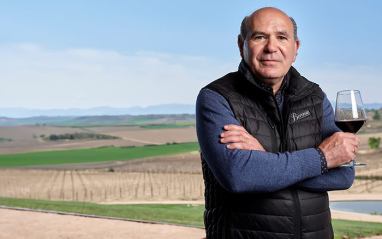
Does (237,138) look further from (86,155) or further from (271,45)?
(86,155)

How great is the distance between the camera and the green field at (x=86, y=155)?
231ft

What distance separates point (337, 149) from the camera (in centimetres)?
280

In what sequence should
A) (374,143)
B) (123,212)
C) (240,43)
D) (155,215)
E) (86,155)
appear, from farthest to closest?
(86,155) → (374,143) → (123,212) → (155,215) → (240,43)

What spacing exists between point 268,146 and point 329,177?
0.39 meters

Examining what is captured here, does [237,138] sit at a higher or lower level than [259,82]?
lower

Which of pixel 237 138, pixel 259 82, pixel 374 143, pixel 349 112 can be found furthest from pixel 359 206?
pixel 374 143

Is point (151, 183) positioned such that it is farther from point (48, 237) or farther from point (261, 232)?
point (261, 232)

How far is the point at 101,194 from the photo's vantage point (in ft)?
137

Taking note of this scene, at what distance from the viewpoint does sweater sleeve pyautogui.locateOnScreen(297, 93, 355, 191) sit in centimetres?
278

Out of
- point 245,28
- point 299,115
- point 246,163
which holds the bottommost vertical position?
point 246,163

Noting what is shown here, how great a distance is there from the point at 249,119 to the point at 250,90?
0.17m

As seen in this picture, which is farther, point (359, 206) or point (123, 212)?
point (359, 206)

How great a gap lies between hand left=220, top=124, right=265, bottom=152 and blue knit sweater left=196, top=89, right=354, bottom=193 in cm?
3

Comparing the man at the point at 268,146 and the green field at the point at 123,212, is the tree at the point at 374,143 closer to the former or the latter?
the green field at the point at 123,212
